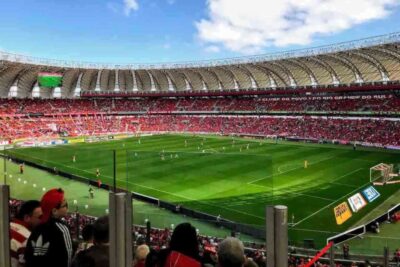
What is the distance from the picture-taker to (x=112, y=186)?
5383mm

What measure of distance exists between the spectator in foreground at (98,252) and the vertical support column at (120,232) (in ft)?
0.53

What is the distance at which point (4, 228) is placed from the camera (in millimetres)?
4801

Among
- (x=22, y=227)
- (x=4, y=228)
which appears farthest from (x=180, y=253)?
(x=22, y=227)

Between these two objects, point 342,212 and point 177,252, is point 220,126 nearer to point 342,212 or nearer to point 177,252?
point 342,212

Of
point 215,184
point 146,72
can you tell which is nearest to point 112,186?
point 215,184

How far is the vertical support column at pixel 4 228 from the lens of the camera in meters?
4.78

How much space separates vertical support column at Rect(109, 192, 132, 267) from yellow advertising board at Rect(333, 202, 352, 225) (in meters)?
21.6

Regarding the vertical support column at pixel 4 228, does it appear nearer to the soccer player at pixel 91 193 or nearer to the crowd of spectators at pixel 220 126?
the soccer player at pixel 91 193

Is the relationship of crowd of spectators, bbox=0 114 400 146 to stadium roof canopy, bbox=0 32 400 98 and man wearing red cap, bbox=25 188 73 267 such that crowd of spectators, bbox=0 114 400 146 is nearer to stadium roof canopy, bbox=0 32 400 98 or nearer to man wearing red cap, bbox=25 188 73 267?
stadium roof canopy, bbox=0 32 400 98

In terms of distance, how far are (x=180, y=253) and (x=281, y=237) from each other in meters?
1.14

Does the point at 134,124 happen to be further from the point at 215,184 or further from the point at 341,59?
the point at 215,184

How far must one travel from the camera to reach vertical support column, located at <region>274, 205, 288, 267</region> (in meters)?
3.74

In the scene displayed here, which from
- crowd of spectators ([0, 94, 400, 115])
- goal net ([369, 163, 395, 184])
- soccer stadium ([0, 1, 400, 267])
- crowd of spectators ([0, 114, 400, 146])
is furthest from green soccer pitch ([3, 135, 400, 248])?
crowd of spectators ([0, 94, 400, 115])

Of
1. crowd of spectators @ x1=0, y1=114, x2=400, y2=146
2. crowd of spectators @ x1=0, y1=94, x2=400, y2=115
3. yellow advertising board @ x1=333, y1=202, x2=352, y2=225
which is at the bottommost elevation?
yellow advertising board @ x1=333, y1=202, x2=352, y2=225
